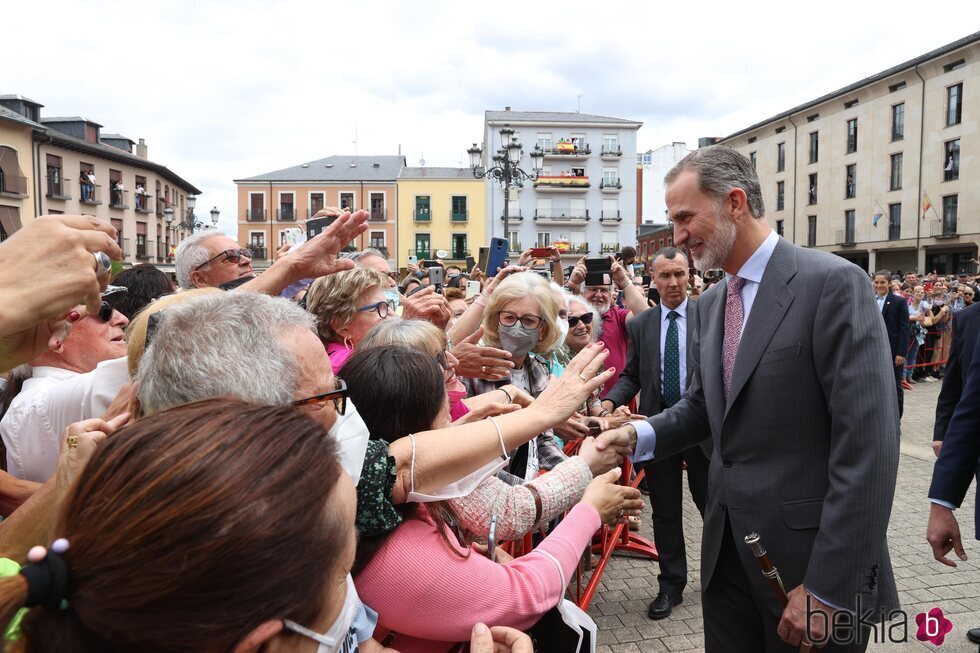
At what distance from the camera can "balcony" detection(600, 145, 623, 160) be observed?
52219mm

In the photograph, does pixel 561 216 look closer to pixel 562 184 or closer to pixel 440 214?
pixel 562 184

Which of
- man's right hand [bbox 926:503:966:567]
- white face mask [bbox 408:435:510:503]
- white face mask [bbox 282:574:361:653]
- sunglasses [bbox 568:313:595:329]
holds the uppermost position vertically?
sunglasses [bbox 568:313:595:329]

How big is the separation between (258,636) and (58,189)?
40.0 metres

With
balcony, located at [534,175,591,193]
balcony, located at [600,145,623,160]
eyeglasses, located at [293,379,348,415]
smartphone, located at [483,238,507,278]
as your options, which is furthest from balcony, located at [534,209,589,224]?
eyeglasses, located at [293,379,348,415]

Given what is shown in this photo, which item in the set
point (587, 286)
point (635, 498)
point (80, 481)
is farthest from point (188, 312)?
point (587, 286)

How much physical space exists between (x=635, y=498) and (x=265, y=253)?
5063 cm

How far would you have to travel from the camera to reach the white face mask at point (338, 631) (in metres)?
1.04

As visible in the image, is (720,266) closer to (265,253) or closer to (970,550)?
(970,550)

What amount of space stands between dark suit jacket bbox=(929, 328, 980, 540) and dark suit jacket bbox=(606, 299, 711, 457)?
1.74 meters

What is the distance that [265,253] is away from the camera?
161ft

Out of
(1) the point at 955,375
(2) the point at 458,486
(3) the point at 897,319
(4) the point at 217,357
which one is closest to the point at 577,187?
(3) the point at 897,319

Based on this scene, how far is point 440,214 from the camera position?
50.3 metres

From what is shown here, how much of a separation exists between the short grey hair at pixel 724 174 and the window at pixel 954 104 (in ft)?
131

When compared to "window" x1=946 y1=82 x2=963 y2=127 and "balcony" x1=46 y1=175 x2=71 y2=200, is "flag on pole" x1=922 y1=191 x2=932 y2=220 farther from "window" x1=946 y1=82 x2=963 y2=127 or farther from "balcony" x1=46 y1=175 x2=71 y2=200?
"balcony" x1=46 y1=175 x2=71 y2=200
